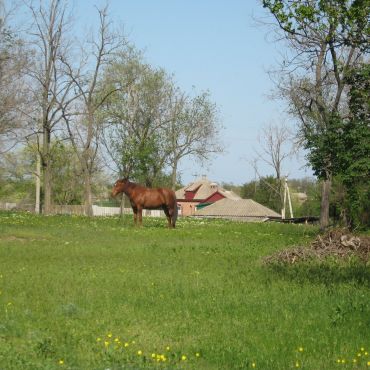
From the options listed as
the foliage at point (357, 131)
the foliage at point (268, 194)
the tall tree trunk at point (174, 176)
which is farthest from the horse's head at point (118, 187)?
the foliage at point (268, 194)

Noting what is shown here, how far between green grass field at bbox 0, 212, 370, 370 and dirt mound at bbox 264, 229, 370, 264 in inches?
21.1

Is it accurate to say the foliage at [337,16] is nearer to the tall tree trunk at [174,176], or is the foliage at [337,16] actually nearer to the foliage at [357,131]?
the foliage at [357,131]

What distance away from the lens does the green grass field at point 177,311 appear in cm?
817

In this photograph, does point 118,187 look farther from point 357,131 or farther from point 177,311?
point 177,311

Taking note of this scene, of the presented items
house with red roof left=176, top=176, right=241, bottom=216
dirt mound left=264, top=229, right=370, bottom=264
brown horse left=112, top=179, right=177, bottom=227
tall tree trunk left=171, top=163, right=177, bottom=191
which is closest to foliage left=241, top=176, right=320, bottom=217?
house with red roof left=176, top=176, right=241, bottom=216

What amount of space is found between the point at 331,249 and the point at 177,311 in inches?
339

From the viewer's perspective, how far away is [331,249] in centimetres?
1855

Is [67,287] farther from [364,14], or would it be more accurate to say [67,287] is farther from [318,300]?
[364,14]

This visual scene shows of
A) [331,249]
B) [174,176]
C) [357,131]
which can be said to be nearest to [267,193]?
[174,176]

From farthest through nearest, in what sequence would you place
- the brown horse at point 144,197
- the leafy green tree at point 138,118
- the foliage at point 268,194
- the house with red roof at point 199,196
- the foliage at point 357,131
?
the house with red roof at point 199,196 → the foliage at point 268,194 → the leafy green tree at point 138,118 → the brown horse at point 144,197 → the foliage at point 357,131

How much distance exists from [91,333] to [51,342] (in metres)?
0.72

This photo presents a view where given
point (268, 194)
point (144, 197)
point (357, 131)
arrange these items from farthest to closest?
point (268, 194), point (144, 197), point (357, 131)

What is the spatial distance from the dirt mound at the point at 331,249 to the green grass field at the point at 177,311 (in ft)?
1.76

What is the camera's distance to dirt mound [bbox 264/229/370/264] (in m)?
17.9
